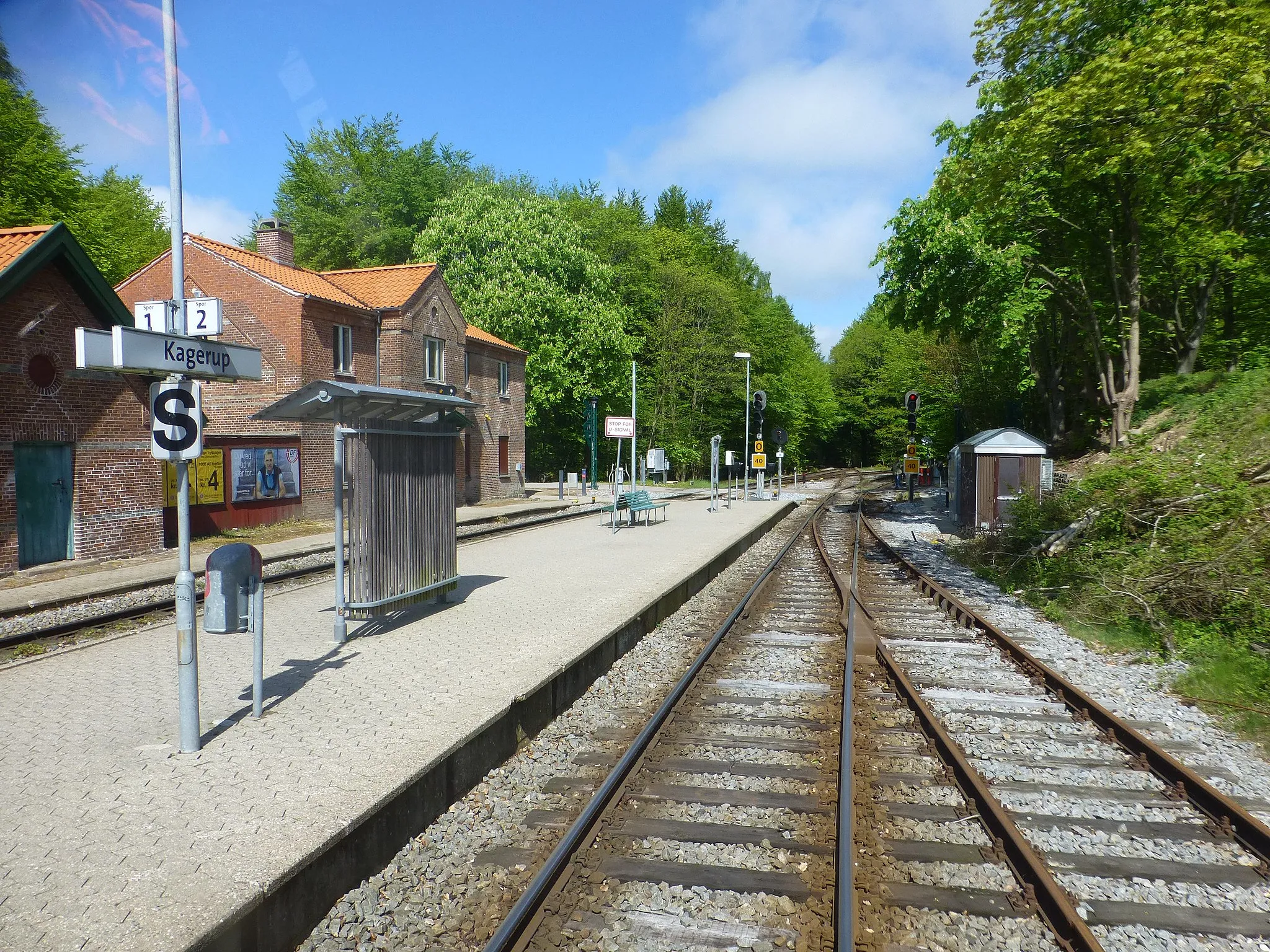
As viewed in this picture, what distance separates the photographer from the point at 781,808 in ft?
16.6

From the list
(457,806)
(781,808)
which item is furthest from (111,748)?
(781,808)

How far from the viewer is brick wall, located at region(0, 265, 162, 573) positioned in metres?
13.7

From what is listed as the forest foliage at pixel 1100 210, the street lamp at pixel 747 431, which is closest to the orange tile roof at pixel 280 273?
the street lamp at pixel 747 431

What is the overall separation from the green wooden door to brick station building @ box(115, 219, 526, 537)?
3014mm

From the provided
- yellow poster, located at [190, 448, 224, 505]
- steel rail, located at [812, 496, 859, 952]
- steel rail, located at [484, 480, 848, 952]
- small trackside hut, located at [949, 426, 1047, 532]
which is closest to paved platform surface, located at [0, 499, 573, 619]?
yellow poster, located at [190, 448, 224, 505]

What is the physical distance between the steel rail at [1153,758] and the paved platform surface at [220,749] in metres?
4.21

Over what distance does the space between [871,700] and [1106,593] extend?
4940 millimetres

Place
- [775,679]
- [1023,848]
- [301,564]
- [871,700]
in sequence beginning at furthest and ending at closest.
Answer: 1. [301,564]
2. [775,679]
3. [871,700]
4. [1023,848]

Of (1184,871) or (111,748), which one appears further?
(111,748)

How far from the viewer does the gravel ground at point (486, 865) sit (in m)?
3.78

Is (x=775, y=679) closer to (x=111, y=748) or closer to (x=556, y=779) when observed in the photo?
(x=556, y=779)

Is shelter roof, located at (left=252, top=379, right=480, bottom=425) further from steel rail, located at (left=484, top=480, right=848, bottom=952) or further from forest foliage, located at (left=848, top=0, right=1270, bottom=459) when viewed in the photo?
forest foliage, located at (left=848, top=0, right=1270, bottom=459)

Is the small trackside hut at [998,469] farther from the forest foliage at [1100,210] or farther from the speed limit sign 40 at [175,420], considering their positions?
the speed limit sign 40 at [175,420]

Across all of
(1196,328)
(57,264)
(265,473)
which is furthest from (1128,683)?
(265,473)
